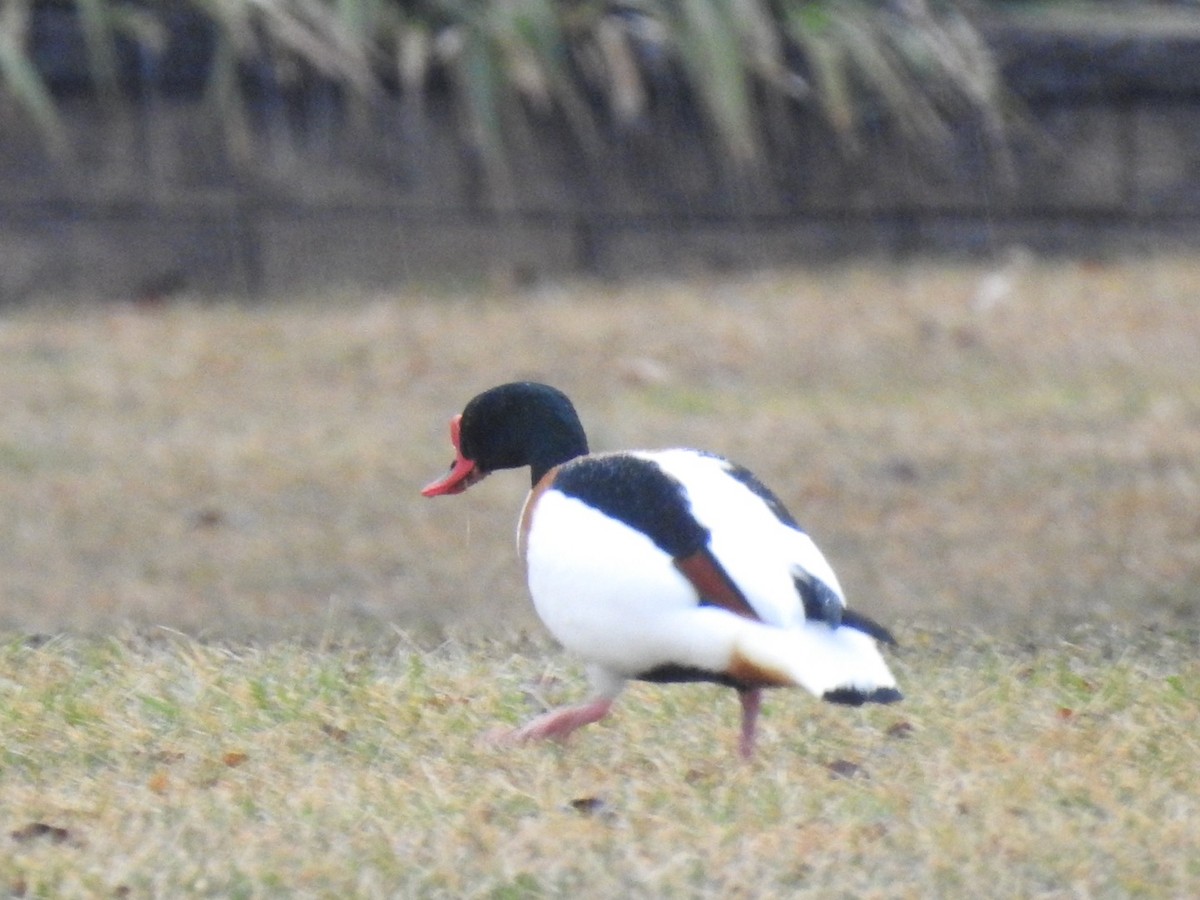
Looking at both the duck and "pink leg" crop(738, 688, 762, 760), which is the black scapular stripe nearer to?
the duck

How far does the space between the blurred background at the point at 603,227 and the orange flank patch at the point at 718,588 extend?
3.52 metres

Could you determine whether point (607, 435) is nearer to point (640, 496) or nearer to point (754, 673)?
point (640, 496)

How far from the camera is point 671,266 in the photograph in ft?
28.6

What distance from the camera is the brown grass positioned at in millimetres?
5875

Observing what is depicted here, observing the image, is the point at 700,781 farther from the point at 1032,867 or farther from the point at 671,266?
the point at 671,266

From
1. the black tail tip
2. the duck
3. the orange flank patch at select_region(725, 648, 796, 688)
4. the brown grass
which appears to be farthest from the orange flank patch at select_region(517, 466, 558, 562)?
the brown grass

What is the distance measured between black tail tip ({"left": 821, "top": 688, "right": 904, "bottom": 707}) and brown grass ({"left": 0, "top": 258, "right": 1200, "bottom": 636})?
1.62 m

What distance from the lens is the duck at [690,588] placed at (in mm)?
3389

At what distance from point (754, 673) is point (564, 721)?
44cm

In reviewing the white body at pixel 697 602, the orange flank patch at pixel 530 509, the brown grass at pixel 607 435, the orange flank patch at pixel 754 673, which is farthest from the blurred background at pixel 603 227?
the orange flank patch at pixel 754 673

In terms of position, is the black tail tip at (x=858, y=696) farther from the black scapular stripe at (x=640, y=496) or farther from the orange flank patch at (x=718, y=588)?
the black scapular stripe at (x=640, y=496)

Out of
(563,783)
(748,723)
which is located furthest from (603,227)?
(563,783)

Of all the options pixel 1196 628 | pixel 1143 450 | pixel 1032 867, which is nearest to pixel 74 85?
pixel 1143 450

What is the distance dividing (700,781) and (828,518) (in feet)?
9.64
